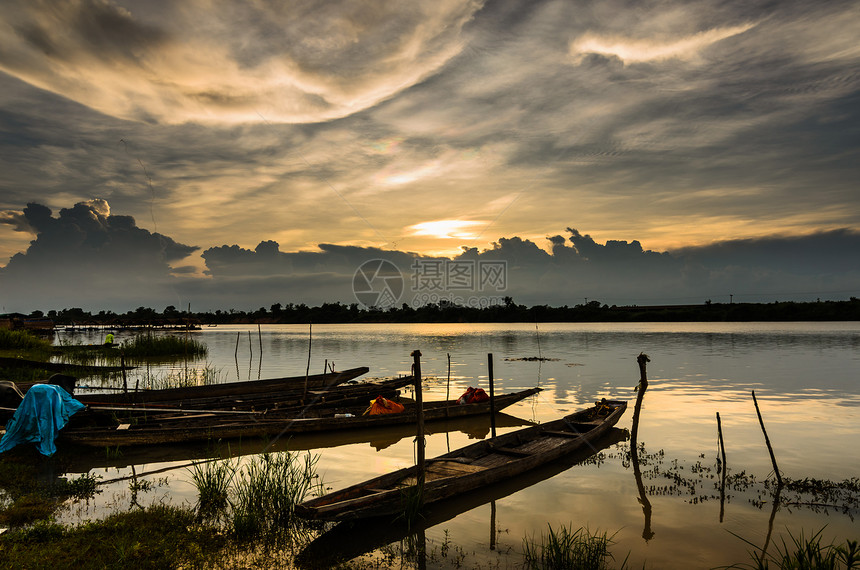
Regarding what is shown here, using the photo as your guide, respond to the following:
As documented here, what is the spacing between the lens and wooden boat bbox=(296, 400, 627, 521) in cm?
764

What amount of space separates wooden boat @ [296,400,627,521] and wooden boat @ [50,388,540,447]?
14.4 ft

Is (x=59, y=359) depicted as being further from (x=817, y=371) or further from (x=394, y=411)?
(x=817, y=371)

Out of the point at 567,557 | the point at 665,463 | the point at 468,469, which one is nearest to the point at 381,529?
the point at 468,469

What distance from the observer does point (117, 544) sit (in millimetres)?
6824

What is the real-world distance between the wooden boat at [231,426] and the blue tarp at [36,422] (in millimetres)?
505

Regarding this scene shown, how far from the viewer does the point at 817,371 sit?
3075 cm

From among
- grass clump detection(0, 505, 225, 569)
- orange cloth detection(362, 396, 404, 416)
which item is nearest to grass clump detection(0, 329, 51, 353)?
orange cloth detection(362, 396, 404, 416)

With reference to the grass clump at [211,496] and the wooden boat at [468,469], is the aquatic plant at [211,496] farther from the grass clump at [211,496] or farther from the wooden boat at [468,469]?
the wooden boat at [468,469]

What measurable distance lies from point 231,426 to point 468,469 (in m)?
7.30

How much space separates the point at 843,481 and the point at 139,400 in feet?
68.0

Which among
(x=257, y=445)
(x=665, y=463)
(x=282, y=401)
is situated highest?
(x=282, y=401)

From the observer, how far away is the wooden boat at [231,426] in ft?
41.2

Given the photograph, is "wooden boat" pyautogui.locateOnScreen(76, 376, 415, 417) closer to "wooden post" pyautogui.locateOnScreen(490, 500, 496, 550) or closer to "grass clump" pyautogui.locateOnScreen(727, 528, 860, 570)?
"wooden post" pyautogui.locateOnScreen(490, 500, 496, 550)

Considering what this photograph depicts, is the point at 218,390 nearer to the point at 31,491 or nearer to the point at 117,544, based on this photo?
the point at 31,491
